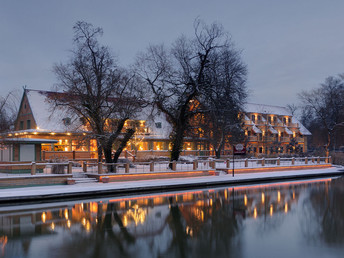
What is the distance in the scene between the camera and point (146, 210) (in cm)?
1611

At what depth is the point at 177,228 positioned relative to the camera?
1241 cm

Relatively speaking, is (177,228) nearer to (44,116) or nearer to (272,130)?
(44,116)

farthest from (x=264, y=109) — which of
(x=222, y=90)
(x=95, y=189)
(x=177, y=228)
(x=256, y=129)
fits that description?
(x=177, y=228)

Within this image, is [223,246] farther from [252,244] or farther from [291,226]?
[291,226]

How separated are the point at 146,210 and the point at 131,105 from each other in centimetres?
1341

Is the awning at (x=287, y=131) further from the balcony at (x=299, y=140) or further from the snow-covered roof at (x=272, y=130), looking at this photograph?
the snow-covered roof at (x=272, y=130)

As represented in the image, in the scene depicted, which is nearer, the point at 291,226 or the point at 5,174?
the point at 291,226

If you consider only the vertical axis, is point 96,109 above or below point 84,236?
above

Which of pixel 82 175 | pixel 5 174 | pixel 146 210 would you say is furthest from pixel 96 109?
pixel 146 210

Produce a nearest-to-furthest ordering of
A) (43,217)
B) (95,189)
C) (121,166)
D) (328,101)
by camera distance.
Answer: (43,217) → (95,189) → (121,166) → (328,101)

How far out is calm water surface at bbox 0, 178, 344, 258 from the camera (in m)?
9.68

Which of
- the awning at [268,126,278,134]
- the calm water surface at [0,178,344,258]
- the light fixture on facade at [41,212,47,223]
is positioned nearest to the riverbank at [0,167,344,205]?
the calm water surface at [0,178,344,258]

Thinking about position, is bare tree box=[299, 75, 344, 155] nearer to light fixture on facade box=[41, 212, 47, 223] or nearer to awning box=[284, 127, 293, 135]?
awning box=[284, 127, 293, 135]

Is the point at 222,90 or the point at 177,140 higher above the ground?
the point at 222,90
